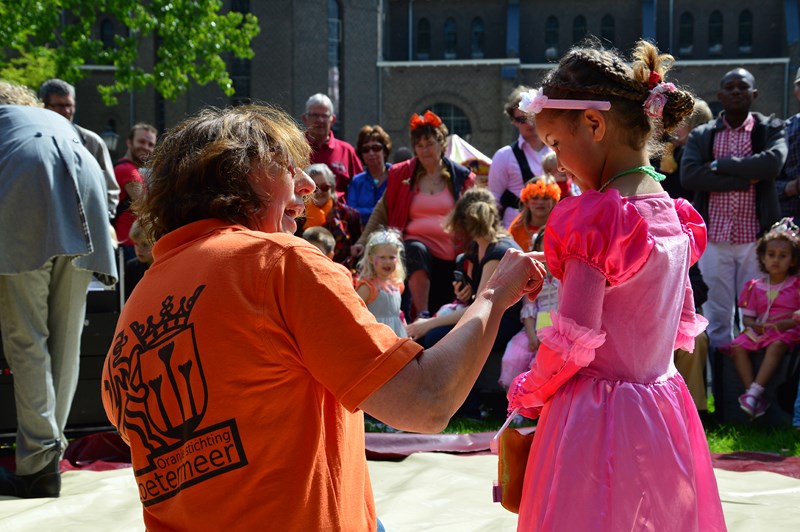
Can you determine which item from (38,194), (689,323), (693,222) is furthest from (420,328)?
(693,222)

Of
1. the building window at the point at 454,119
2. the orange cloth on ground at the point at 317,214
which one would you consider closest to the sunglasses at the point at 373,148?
the orange cloth on ground at the point at 317,214

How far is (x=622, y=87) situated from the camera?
253 centimetres

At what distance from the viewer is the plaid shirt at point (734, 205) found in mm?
7176

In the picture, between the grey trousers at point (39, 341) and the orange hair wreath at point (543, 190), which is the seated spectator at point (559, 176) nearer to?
the orange hair wreath at point (543, 190)

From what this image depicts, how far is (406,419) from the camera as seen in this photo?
6.33 feet

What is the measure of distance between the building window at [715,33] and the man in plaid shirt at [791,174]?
3060 cm

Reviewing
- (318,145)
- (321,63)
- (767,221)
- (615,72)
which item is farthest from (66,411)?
(321,63)

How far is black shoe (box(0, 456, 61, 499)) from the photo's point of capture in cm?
477

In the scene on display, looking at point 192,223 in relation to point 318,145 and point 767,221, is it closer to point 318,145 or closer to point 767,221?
point 767,221

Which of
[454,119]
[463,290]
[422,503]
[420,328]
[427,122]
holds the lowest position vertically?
[422,503]

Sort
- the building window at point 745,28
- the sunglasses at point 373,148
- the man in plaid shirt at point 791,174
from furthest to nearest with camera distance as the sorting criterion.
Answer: the building window at point 745,28 → the sunglasses at point 373,148 → the man in plaid shirt at point 791,174

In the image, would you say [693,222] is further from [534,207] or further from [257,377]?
[534,207]

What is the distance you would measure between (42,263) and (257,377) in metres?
3.10

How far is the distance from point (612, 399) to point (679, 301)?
37cm
